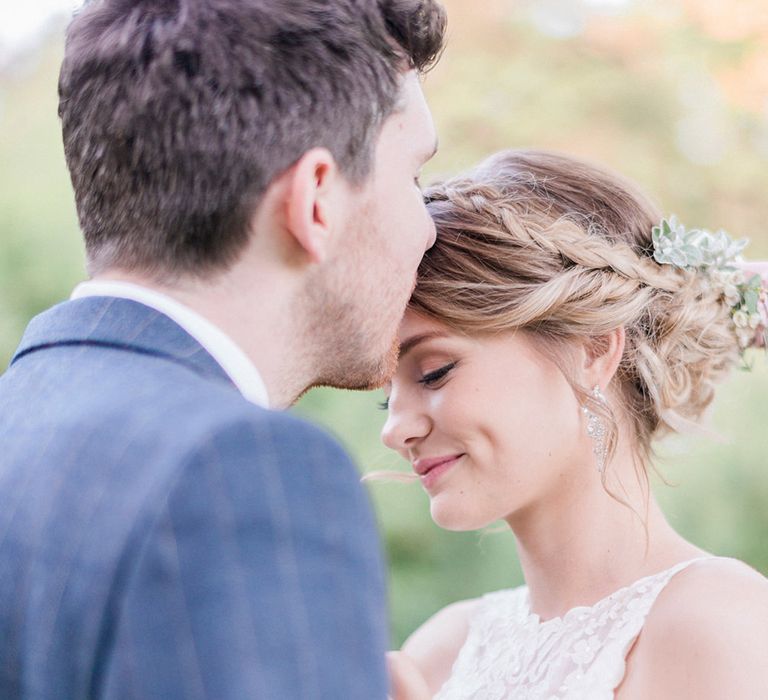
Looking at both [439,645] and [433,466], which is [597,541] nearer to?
[433,466]

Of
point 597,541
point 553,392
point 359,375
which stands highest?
point 359,375

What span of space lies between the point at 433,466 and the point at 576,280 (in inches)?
19.1

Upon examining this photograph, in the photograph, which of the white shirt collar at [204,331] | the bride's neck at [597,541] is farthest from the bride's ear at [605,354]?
the white shirt collar at [204,331]

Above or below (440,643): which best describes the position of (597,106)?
above

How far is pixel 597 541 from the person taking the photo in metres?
2.22

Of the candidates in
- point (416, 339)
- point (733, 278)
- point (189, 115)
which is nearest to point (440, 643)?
point (416, 339)

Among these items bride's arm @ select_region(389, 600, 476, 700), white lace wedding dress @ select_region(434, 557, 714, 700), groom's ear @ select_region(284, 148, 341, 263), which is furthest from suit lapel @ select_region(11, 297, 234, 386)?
bride's arm @ select_region(389, 600, 476, 700)

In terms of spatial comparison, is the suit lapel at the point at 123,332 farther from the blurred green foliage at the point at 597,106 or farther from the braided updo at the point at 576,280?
the blurred green foliage at the point at 597,106

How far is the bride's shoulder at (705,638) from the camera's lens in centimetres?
182

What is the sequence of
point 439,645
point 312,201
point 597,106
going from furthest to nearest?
1. point 597,106
2. point 439,645
3. point 312,201

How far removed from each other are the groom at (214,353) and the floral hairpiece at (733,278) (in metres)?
0.94

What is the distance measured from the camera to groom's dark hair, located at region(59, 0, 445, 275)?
1.37 meters

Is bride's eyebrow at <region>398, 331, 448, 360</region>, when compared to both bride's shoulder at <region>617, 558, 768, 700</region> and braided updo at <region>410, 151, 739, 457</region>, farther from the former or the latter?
bride's shoulder at <region>617, 558, 768, 700</region>

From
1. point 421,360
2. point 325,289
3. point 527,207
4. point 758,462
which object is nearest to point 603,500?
point 421,360
